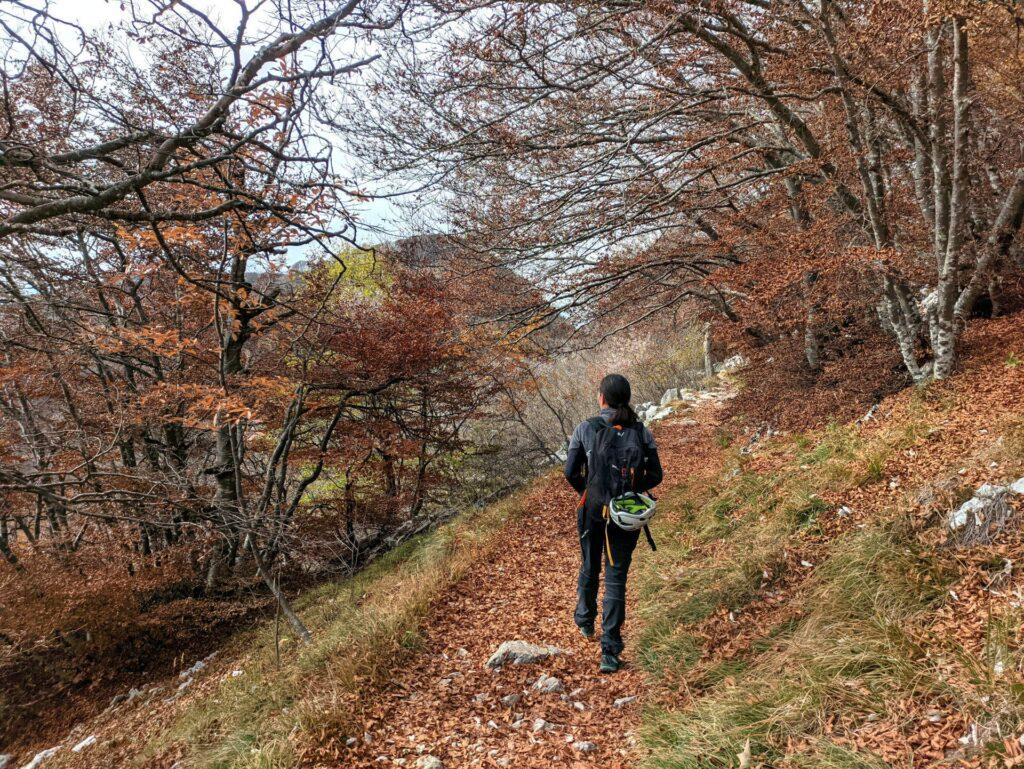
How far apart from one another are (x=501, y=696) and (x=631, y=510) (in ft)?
5.09

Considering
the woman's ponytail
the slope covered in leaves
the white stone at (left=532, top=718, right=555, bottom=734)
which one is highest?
the woman's ponytail

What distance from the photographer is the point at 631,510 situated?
329 cm

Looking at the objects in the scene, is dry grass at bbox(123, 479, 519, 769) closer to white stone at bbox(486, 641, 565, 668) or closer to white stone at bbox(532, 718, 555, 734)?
white stone at bbox(486, 641, 565, 668)

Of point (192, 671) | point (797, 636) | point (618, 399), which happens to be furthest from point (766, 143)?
point (192, 671)

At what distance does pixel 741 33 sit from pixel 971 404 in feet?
13.2

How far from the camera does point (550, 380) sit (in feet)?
59.6

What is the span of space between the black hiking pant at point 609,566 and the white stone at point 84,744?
5537mm

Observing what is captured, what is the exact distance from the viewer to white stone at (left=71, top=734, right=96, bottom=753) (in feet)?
17.1

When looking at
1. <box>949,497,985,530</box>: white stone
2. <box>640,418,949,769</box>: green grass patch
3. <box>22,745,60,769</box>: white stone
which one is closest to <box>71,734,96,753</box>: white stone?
<box>22,745,60,769</box>: white stone

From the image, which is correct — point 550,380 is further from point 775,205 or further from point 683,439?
point 775,205

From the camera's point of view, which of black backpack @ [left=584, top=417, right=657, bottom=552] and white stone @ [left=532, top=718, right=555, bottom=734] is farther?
black backpack @ [left=584, top=417, right=657, bottom=552]

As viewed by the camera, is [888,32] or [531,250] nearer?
[888,32]

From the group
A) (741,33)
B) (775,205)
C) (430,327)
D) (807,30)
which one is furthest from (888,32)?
(430,327)

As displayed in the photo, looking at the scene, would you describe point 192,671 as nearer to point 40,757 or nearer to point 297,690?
point 40,757
